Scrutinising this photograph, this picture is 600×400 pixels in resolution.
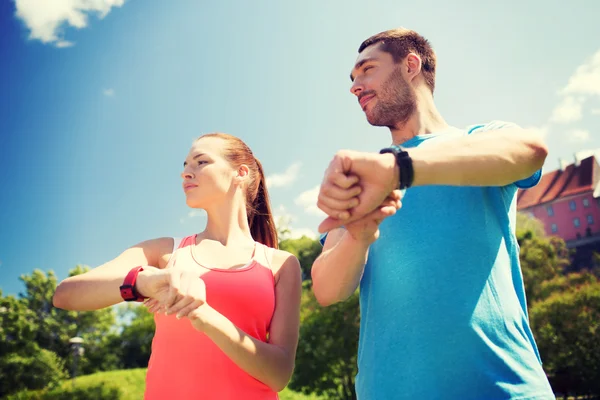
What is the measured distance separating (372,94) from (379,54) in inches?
11.8

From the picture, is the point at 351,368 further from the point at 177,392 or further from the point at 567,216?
the point at 567,216

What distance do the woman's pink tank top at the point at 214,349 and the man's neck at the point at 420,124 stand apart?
1122 millimetres

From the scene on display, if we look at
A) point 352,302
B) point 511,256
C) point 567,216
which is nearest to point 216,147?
point 511,256

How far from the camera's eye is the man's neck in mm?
2434

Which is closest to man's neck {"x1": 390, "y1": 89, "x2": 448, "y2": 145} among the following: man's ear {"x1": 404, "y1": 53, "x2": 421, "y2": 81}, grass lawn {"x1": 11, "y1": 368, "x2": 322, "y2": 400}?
man's ear {"x1": 404, "y1": 53, "x2": 421, "y2": 81}

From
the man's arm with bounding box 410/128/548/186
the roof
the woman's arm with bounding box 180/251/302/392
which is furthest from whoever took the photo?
the roof

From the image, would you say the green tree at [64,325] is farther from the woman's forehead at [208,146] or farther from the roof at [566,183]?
the roof at [566,183]

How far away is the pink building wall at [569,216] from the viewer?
50.4 metres

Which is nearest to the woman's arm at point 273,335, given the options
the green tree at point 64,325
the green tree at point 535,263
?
the green tree at point 535,263

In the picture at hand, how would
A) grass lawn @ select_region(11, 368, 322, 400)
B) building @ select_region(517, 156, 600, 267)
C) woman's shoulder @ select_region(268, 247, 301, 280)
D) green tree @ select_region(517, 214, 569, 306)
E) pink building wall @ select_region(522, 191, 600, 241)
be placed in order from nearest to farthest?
woman's shoulder @ select_region(268, 247, 301, 280)
grass lawn @ select_region(11, 368, 322, 400)
green tree @ select_region(517, 214, 569, 306)
building @ select_region(517, 156, 600, 267)
pink building wall @ select_region(522, 191, 600, 241)

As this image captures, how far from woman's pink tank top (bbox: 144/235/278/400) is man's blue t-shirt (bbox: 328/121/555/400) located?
540mm

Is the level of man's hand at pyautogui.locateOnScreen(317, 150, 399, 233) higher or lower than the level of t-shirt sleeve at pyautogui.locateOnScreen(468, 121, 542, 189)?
Answer: lower

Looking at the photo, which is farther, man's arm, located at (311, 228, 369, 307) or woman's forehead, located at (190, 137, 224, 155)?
woman's forehead, located at (190, 137, 224, 155)

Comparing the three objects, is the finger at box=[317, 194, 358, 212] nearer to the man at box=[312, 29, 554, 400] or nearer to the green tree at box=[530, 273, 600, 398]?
the man at box=[312, 29, 554, 400]
